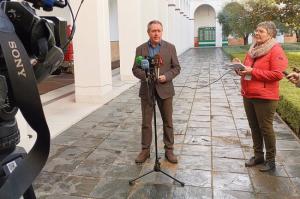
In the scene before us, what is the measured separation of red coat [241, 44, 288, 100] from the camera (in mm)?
4141

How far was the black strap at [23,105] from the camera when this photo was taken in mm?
1271

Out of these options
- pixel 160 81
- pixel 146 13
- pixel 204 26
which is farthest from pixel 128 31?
pixel 204 26

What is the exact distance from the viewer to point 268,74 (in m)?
4.14

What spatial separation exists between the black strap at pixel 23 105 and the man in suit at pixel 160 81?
308 centimetres

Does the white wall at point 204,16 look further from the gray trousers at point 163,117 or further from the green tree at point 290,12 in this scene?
the gray trousers at point 163,117

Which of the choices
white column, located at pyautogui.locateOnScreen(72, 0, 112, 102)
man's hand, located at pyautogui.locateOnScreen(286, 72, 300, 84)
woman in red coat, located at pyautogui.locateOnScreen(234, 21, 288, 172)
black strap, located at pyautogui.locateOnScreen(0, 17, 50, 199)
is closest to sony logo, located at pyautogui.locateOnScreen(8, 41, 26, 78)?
black strap, located at pyautogui.locateOnScreen(0, 17, 50, 199)

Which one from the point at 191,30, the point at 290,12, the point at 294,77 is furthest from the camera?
the point at 191,30

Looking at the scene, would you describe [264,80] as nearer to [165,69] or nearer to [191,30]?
[165,69]

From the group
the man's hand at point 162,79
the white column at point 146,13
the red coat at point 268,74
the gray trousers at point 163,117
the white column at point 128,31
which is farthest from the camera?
the white column at point 146,13

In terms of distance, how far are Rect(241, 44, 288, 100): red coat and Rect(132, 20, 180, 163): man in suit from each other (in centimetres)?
93

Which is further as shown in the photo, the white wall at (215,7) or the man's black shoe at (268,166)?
the white wall at (215,7)

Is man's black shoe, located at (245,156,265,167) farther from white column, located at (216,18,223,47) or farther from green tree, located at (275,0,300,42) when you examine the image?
white column, located at (216,18,223,47)

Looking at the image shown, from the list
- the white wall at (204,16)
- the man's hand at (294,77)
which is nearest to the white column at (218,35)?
the white wall at (204,16)

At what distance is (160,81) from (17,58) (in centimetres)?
326
